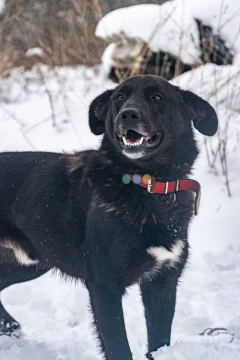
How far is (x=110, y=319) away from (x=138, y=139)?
2.91 ft

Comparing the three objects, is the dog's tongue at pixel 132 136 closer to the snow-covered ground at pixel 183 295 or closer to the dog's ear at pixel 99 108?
the dog's ear at pixel 99 108

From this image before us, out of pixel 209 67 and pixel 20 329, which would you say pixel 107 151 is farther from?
pixel 209 67

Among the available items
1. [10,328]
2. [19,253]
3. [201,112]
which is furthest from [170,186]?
[10,328]

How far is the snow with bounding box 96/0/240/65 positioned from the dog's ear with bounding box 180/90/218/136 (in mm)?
2890

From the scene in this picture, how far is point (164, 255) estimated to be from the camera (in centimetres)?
274

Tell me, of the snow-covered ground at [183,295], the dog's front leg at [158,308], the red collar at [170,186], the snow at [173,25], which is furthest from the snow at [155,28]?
the dog's front leg at [158,308]

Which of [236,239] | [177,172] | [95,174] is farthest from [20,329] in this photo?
[236,239]

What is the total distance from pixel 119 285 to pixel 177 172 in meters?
0.66

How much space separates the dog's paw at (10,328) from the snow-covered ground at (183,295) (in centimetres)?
6

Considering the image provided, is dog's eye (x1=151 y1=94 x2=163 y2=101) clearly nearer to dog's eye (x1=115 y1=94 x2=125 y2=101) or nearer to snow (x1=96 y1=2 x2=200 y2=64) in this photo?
dog's eye (x1=115 y1=94 x2=125 y2=101)

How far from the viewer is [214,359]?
255 cm

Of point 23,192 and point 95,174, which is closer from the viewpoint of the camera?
point 95,174

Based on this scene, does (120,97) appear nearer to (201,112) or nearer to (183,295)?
(201,112)

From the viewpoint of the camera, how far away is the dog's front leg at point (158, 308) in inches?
118
